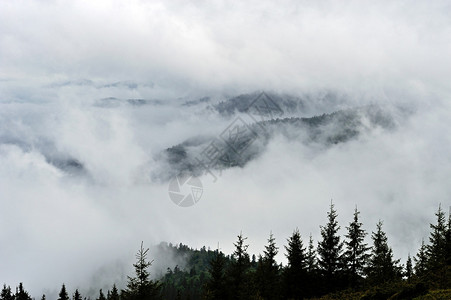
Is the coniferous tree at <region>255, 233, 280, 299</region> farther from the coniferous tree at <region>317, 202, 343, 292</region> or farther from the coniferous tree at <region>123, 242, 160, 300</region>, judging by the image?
the coniferous tree at <region>123, 242, 160, 300</region>

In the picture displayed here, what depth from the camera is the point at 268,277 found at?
46.3 metres

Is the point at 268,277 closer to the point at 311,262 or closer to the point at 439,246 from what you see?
the point at 311,262

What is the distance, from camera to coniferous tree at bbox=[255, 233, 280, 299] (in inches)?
1666

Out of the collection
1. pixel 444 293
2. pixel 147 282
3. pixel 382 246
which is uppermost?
pixel 382 246

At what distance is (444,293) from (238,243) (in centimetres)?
2563

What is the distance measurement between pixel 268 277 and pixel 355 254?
11161mm

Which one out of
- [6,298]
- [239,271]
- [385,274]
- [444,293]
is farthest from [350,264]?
[6,298]

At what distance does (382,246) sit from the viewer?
164 ft

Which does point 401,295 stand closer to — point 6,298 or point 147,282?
point 147,282

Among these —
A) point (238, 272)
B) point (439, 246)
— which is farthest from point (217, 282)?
point (439, 246)

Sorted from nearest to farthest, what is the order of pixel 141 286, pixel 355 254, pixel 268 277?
1. pixel 141 286
2. pixel 355 254
3. pixel 268 277

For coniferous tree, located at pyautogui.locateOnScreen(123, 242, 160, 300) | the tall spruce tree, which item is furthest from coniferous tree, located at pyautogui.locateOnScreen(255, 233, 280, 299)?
coniferous tree, located at pyautogui.locateOnScreen(123, 242, 160, 300)

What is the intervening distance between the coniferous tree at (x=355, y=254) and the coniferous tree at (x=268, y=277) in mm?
7633

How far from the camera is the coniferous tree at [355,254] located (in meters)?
39.5
